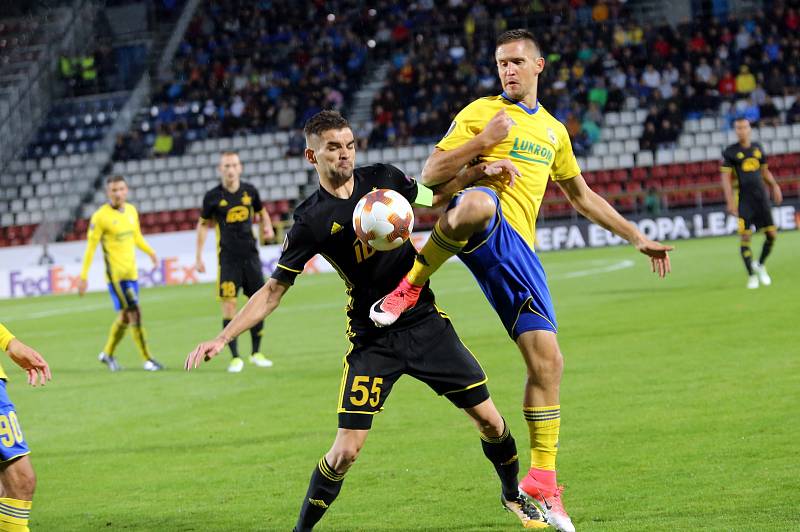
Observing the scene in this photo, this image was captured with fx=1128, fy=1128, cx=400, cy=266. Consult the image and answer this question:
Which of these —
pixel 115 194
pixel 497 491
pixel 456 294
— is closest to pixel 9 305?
pixel 456 294

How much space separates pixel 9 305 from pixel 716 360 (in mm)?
20051

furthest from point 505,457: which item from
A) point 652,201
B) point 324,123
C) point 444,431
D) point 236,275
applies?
point 652,201

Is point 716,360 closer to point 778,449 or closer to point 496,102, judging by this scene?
point 778,449

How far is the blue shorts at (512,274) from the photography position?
18.9 ft

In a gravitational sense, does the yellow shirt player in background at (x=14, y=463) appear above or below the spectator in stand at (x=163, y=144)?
below

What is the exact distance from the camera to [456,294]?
20.7 m

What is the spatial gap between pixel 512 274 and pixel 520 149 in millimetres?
687

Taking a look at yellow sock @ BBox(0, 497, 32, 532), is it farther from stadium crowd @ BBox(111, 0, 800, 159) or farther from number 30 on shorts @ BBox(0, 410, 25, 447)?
stadium crowd @ BBox(111, 0, 800, 159)

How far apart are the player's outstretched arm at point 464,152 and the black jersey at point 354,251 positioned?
0.12 metres

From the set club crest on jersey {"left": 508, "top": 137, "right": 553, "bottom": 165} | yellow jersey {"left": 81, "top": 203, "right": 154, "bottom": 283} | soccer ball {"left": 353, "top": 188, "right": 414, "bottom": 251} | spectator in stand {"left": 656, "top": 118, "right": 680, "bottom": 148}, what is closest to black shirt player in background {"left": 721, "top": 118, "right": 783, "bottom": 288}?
yellow jersey {"left": 81, "top": 203, "right": 154, "bottom": 283}

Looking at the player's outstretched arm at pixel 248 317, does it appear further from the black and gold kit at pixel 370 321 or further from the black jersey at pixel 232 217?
the black jersey at pixel 232 217

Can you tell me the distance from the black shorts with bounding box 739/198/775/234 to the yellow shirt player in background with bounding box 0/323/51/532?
559 inches

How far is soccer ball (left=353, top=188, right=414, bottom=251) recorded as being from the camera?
5.35m

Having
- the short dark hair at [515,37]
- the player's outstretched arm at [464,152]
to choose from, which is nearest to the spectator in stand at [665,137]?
the short dark hair at [515,37]
